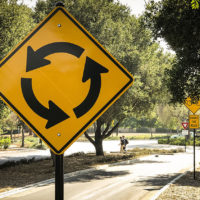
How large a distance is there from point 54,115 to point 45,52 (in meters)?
0.49

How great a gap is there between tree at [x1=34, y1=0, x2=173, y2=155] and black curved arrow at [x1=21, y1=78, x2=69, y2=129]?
1675 cm

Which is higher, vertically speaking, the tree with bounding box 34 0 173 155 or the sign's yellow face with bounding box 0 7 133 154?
the tree with bounding box 34 0 173 155

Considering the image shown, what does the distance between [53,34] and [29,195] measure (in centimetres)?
918

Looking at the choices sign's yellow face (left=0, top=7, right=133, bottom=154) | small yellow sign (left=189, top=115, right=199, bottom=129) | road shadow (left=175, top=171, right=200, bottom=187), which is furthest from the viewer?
small yellow sign (left=189, top=115, right=199, bottom=129)

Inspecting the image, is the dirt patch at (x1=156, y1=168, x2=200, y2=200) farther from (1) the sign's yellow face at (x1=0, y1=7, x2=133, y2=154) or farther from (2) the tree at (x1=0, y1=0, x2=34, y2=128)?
(2) the tree at (x1=0, y1=0, x2=34, y2=128)

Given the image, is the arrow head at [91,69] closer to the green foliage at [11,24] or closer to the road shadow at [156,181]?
the road shadow at [156,181]

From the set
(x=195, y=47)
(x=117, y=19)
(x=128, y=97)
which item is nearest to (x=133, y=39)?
(x=117, y=19)

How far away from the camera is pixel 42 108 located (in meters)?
2.24

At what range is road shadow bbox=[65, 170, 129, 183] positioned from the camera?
1365cm

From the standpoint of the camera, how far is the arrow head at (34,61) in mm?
2260

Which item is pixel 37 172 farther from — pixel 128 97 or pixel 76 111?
pixel 76 111

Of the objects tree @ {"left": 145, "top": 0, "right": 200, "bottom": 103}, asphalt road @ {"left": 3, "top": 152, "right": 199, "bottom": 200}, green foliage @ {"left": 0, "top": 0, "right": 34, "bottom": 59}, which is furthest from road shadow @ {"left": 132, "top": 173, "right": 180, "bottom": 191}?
green foliage @ {"left": 0, "top": 0, "right": 34, "bottom": 59}

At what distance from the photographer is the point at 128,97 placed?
66.4 ft

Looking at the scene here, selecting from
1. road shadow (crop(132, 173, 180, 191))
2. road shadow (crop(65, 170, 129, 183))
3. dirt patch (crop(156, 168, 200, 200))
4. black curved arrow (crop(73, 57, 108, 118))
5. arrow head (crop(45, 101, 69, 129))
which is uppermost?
black curved arrow (crop(73, 57, 108, 118))
